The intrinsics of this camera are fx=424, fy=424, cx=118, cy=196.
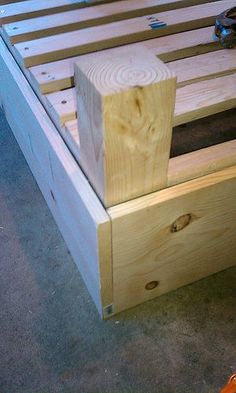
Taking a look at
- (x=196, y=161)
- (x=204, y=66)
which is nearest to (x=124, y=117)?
(x=196, y=161)

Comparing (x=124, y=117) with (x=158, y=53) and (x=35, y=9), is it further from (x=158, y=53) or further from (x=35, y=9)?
(x=35, y=9)

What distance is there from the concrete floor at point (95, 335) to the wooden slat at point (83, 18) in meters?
0.48

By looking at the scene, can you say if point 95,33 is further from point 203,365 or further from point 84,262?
point 203,365

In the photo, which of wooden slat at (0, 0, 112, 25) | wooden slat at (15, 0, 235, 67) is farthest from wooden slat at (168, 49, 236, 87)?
wooden slat at (0, 0, 112, 25)

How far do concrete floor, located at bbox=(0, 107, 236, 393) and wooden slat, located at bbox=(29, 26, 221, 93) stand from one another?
0.37m

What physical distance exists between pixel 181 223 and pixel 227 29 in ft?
1.37

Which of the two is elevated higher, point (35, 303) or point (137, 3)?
point (137, 3)

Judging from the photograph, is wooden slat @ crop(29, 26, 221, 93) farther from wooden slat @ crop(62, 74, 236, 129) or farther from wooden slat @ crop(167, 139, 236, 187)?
wooden slat @ crop(167, 139, 236, 187)

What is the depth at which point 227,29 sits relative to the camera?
85cm

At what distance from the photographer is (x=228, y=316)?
85 centimetres

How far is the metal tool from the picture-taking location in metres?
0.85

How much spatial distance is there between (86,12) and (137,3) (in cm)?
13

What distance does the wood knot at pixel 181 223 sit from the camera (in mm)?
704

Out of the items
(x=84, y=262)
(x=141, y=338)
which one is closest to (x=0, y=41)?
(x=84, y=262)
